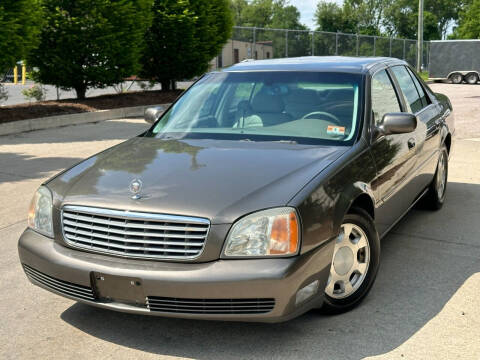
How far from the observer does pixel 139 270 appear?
3.16 m

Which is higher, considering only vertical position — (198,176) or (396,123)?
(396,123)

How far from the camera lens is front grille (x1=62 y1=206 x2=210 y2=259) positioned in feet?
10.4

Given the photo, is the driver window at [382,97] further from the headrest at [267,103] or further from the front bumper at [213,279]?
the front bumper at [213,279]

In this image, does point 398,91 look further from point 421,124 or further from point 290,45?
point 290,45

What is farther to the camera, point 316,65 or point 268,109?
point 316,65

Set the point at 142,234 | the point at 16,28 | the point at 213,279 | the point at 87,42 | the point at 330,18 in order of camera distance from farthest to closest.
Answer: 1. the point at 330,18
2. the point at 87,42
3. the point at 16,28
4. the point at 142,234
5. the point at 213,279

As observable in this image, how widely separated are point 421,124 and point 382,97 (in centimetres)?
82

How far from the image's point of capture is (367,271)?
3928 millimetres

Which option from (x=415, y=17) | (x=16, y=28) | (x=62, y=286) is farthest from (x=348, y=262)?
(x=415, y=17)

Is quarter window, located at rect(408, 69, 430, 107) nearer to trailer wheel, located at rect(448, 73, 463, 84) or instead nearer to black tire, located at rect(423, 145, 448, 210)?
black tire, located at rect(423, 145, 448, 210)

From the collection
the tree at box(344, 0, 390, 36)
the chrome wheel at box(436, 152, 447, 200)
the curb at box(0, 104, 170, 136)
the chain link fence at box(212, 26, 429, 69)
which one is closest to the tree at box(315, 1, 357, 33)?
the tree at box(344, 0, 390, 36)

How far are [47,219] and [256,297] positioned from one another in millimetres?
1381

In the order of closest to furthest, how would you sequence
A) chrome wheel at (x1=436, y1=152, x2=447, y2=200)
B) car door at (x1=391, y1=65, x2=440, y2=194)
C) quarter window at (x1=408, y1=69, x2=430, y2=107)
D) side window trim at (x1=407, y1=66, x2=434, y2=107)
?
car door at (x1=391, y1=65, x2=440, y2=194), quarter window at (x1=408, y1=69, x2=430, y2=107), side window trim at (x1=407, y1=66, x2=434, y2=107), chrome wheel at (x1=436, y1=152, x2=447, y2=200)

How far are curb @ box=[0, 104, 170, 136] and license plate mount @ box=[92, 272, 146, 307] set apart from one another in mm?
9693
